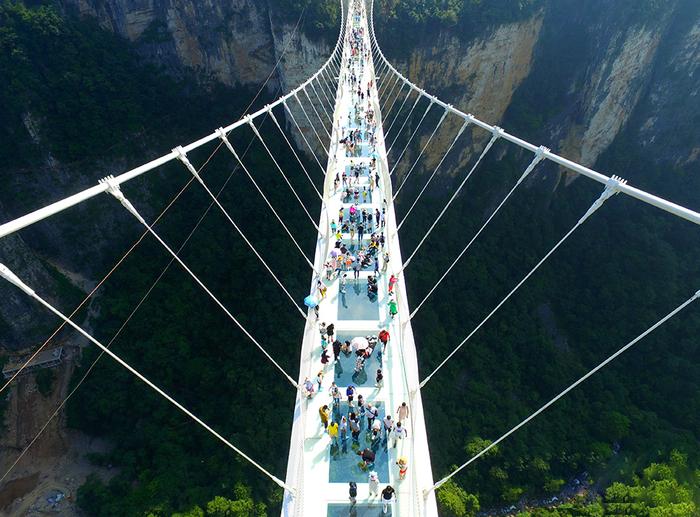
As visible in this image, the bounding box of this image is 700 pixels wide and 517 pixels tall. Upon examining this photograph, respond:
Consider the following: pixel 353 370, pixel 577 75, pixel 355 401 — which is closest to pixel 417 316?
pixel 353 370

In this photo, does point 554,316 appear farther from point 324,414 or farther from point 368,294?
point 324,414

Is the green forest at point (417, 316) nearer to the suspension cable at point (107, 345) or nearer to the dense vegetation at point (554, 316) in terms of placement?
the dense vegetation at point (554, 316)

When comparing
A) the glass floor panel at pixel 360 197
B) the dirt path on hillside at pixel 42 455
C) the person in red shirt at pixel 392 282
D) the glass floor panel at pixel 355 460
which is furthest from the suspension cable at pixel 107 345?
the glass floor panel at pixel 355 460

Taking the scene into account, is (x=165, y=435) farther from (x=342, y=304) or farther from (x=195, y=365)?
(x=342, y=304)

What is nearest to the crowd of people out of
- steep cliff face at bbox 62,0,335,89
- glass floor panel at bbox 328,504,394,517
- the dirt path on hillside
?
glass floor panel at bbox 328,504,394,517

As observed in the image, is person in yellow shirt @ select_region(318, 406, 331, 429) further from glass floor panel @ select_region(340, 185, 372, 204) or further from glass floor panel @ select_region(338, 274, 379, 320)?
glass floor panel @ select_region(340, 185, 372, 204)
